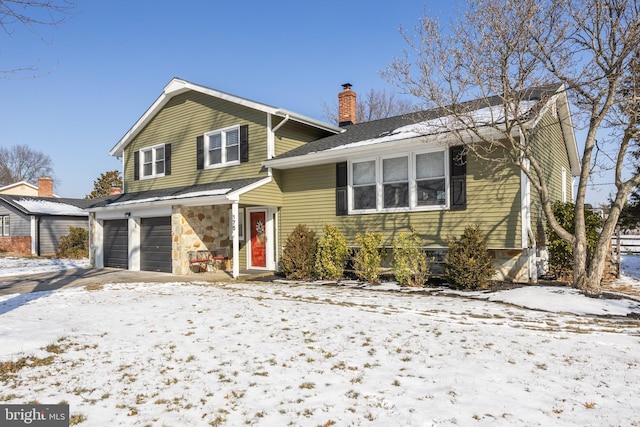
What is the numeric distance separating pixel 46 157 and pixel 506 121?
224ft

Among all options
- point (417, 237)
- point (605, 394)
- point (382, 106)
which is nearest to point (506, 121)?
point (417, 237)

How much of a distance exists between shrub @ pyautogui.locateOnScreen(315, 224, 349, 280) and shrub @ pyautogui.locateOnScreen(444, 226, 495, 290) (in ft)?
10.4

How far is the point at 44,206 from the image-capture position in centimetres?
2523

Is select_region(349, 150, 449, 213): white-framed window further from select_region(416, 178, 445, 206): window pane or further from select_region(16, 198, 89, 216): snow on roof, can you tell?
select_region(16, 198, 89, 216): snow on roof

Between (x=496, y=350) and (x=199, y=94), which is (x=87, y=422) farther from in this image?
(x=199, y=94)

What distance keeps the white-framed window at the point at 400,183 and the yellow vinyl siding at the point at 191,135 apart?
3.59 metres

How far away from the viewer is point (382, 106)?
33188 millimetres

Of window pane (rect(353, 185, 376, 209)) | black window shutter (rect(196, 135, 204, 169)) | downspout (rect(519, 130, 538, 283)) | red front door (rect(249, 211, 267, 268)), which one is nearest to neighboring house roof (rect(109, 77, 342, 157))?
black window shutter (rect(196, 135, 204, 169))

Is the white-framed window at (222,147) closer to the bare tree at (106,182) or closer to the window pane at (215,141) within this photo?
the window pane at (215,141)

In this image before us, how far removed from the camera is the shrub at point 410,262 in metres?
10.1

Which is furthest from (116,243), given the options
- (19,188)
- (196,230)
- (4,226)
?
(19,188)

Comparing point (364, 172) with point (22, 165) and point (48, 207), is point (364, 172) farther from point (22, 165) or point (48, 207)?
point (22, 165)

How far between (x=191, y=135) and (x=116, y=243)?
531cm

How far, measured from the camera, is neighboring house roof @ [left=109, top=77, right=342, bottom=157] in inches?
515
